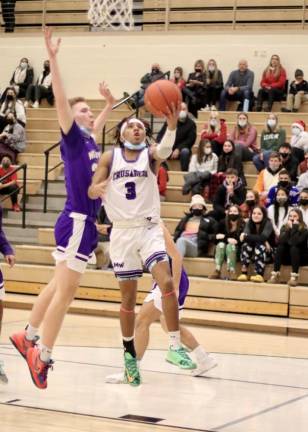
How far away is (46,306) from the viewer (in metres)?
6.17

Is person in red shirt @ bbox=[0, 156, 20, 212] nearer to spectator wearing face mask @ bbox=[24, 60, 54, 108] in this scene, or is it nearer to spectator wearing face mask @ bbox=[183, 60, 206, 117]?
spectator wearing face mask @ bbox=[24, 60, 54, 108]

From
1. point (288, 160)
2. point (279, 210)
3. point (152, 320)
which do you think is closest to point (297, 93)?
point (288, 160)

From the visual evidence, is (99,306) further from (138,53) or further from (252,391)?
(138,53)

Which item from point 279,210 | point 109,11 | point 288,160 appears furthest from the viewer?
point 109,11

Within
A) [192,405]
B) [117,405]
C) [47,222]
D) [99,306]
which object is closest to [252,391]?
[192,405]

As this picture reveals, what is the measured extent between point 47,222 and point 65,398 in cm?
802

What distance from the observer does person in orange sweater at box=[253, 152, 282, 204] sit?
12.1 meters

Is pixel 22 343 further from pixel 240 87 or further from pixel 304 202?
pixel 240 87

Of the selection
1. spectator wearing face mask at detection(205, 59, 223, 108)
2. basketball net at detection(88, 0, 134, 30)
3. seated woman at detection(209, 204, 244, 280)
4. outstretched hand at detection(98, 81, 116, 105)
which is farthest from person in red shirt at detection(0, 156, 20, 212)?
outstretched hand at detection(98, 81, 116, 105)

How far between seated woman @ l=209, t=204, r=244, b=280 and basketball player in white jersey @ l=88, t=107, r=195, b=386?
5175mm

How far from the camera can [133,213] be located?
5820 mm

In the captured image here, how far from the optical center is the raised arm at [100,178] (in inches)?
223

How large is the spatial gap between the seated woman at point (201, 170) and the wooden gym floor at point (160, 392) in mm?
4162

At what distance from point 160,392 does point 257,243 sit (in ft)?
16.8
